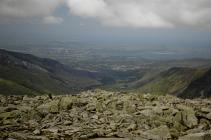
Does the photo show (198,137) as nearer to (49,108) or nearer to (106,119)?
(106,119)

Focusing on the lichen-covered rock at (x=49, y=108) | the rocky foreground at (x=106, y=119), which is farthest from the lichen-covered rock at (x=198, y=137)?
the lichen-covered rock at (x=49, y=108)

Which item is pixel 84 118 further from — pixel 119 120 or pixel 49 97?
pixel 49 97

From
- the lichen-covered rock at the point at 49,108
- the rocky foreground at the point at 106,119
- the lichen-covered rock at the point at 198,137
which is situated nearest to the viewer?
the lichen-covered rock at the point at 198,137

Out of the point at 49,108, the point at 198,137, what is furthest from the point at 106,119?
the point at 198,137

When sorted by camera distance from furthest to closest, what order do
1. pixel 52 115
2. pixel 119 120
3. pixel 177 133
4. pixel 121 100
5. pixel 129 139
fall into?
pixel 121 100 → pixel 52 115 → pixel 119 120 → pixel 177 133 → pixel 129 139

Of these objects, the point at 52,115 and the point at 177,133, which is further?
the point at 52,115

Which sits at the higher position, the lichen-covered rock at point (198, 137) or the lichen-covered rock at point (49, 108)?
the lichen-covered rock at point (49, 108)

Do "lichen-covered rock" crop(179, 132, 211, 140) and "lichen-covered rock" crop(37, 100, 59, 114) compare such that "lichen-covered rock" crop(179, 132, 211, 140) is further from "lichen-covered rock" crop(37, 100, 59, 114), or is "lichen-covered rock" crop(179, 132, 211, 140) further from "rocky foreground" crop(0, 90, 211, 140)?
"lichen-covered rock" crop(37, 100, 59, 114)

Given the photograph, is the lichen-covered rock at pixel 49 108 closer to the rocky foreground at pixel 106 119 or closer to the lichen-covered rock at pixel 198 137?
the rocky foreground at pixel 106 119

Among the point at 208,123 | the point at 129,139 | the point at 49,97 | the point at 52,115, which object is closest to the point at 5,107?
the point at 52,115
